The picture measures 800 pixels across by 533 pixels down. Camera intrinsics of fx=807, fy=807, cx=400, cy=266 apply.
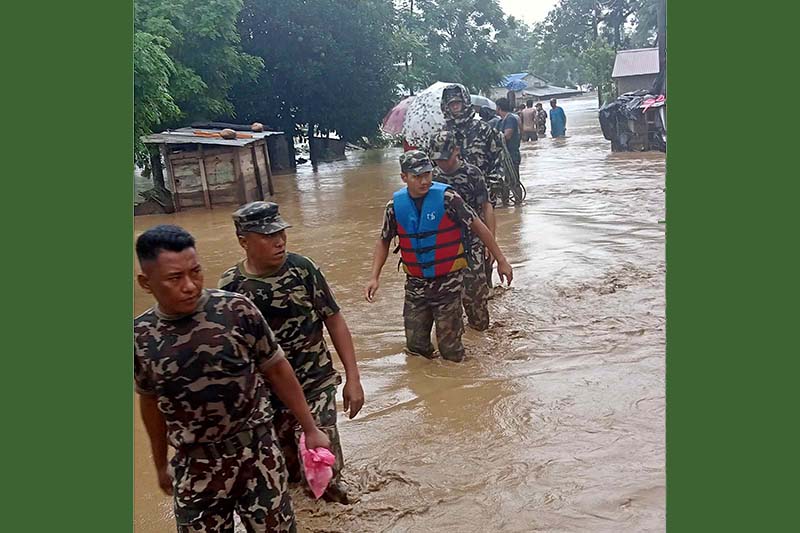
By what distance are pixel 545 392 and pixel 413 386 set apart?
92cm

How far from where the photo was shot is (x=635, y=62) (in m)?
30.5

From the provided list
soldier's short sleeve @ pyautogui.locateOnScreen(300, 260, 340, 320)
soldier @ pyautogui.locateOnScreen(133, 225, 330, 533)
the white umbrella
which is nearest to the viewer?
soldier @ pyautogui.locateOnScreen(133, 225, 330, 533)

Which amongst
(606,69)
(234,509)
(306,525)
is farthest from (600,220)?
(606,69)

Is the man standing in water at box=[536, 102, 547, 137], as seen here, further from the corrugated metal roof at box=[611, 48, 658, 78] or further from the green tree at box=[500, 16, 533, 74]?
the green tree at box=[500, 16, 533, 74]

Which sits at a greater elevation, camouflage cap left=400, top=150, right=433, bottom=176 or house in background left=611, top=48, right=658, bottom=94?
house in background left=611, top=48, right=658, bottom=94

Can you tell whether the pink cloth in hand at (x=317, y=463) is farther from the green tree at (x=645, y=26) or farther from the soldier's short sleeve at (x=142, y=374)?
the green tree at (x=645, y=26)

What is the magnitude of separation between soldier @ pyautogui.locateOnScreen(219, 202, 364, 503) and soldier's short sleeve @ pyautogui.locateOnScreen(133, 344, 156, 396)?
2.93ft

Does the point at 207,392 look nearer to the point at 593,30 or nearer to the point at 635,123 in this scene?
the point at 635,123

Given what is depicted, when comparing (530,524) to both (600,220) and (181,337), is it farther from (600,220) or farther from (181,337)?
(600,220)

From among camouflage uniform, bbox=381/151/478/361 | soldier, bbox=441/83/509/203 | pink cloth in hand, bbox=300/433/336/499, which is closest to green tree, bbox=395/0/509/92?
soldier, bbox=441/83/509/203

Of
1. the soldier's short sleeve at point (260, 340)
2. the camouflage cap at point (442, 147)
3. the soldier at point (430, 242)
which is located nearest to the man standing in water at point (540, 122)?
the camouflage cap at point (442, 147)

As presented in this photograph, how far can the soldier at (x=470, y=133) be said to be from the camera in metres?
8.20

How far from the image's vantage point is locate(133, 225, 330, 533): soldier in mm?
2680

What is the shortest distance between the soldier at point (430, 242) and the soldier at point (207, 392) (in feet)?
7.64
